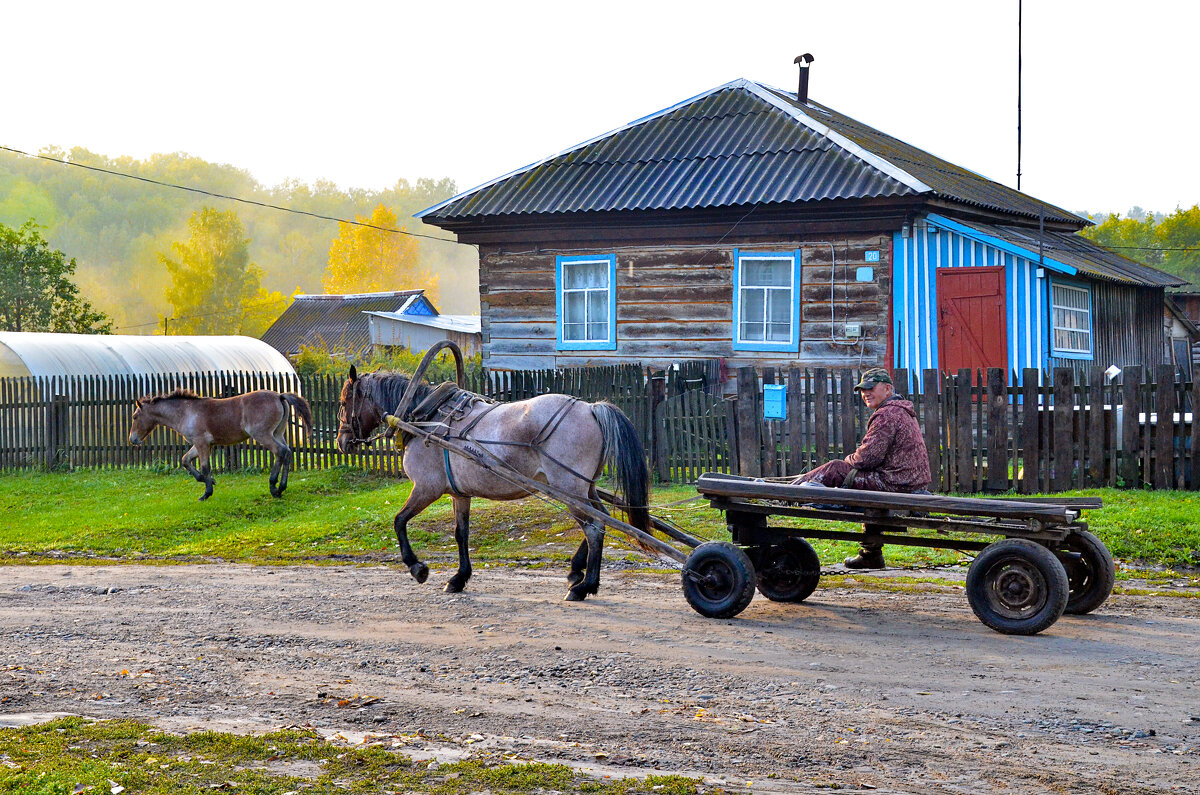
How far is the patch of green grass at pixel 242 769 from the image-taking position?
15.1 ft

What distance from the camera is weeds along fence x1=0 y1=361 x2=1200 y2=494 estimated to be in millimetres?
13047

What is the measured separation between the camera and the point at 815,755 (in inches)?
195

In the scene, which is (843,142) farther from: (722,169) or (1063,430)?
(1063,430)

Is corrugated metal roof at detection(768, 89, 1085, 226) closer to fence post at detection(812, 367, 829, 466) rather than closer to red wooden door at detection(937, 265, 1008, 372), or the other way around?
red wooden door at detection(937, 265, 1008, 372)

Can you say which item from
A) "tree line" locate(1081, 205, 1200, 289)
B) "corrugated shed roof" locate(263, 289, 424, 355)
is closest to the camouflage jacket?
"corrugated shed roof" locate(263, 289, 424, 355)

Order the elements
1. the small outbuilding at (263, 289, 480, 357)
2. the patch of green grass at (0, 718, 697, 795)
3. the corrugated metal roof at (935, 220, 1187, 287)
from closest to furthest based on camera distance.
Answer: the patch of green grass at (0, 718, 697, 795), the corrugated metal roof at (935, 220, 1187, 287), the small outbuilding at (263, 289, 480, 357)

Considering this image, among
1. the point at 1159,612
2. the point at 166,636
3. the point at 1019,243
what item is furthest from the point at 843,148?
the point at 166,636

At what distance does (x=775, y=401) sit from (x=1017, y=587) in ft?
26.9

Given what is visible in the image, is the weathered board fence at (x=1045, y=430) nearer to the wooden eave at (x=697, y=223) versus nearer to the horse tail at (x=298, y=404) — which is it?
the wooden eave at (x=697, y=223)

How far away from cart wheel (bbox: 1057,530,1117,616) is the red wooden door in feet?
36.6

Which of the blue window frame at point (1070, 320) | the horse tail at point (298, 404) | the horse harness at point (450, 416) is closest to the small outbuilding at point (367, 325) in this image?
the horse tail at point (298, 404)

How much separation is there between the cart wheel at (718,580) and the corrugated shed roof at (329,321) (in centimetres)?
4814

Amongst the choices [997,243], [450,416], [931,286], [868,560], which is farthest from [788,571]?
[997,243]

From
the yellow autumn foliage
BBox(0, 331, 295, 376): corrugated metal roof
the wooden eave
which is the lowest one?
BBox(0, 331, 295, 376): corrugated metal roof
